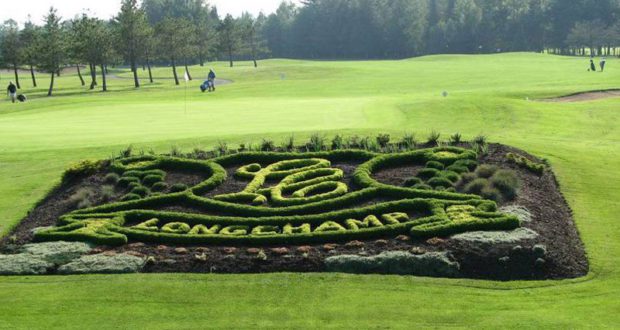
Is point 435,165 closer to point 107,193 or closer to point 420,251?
point 420,251

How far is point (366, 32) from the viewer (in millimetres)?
170625

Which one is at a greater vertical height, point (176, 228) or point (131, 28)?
point (131, 28)

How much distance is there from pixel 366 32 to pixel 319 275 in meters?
158

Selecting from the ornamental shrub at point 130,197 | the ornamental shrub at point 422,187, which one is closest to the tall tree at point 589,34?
the ornamental shrub at point 422,187

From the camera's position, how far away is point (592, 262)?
685 inches

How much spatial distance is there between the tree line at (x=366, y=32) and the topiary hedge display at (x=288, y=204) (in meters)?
70.5

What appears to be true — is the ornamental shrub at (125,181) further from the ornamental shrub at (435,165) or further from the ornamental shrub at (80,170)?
the ornamental shrub at (435,165)

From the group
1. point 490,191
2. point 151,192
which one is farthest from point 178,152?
point 490,191

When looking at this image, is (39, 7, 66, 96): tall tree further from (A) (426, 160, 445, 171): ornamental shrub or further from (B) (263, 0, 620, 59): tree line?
(B) (263, 0, 620, 59): tree line

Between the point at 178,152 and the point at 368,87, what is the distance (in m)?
46.9

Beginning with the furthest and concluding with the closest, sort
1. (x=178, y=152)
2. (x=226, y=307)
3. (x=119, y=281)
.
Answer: (x=178, y=152), (x=119, y=281), (x=226, y=307)

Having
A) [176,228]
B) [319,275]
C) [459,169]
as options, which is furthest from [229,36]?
[319,275]

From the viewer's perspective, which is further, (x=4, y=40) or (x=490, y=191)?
(x=4, y=40)

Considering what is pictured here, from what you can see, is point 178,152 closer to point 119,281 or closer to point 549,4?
point 119,281
